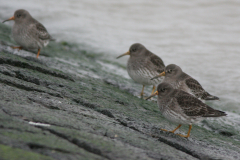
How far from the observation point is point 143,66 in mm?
7930

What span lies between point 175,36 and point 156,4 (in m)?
5.13

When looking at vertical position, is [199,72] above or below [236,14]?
below

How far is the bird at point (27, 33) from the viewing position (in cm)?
820

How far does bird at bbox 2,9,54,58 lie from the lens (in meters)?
8.20

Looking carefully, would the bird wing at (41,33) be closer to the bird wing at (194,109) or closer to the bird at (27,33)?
the bird at (27,33)

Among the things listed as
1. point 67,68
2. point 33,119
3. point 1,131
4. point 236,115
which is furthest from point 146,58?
point 1,131

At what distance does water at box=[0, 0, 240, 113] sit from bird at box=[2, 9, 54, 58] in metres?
2.56

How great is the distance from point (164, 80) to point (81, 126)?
3.84 metres

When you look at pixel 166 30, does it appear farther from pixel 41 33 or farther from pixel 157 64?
pixel 41 33

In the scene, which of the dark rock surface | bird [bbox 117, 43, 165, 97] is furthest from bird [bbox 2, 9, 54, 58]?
bird [bbox 117, 43, 165, 97]

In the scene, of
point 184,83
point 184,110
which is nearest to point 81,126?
point 184,110

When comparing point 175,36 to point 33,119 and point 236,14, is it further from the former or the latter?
point 33,119

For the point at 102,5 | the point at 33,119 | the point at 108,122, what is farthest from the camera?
the point at 102,5

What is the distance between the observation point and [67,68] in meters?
7.32
